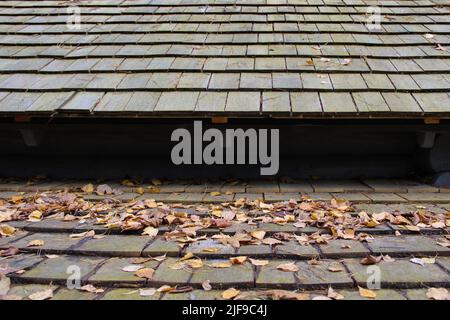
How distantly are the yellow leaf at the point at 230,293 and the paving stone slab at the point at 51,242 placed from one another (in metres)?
0.97

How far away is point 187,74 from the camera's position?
3436mm

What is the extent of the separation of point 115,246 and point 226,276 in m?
0.71

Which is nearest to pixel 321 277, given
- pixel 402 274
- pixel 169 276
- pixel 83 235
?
pixel 402 274

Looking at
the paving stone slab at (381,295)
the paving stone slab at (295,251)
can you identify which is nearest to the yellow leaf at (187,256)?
the paving stone slab at (295,251)

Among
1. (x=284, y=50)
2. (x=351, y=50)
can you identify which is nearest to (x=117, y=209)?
(x=284, y=50)

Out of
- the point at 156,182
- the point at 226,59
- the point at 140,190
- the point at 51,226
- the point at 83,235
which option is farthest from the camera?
the point at 226,59

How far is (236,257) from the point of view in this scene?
1.97 metres

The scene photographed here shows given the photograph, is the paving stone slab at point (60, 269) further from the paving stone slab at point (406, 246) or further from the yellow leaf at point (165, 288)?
the paving stone slab at point (406, 246)

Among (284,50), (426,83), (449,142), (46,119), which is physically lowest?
(449,142)

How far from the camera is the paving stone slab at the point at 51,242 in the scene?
209 cm

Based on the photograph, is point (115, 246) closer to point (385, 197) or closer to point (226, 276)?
point (226, 276)
